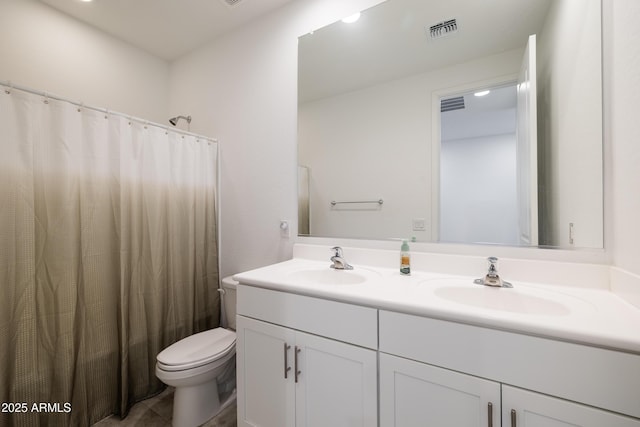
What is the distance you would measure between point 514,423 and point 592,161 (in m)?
0.97

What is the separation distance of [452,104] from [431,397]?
129 centimetres

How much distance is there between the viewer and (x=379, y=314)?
34.9 inches

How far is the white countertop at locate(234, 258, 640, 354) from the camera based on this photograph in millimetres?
645

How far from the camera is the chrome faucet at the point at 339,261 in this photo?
1.37 metres

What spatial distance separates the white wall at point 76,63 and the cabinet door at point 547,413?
244cm

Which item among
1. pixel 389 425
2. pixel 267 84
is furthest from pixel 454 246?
pixel 267 84

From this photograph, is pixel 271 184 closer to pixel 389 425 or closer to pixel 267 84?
pixel 267 84

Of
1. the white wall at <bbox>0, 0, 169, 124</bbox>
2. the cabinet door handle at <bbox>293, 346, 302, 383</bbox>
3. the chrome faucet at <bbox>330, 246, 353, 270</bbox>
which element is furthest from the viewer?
the white wall at <bbox>0, 0, 169, 124</bbox>

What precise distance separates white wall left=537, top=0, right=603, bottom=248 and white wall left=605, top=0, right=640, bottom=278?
0.11ft

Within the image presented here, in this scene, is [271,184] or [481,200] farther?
[271,184]

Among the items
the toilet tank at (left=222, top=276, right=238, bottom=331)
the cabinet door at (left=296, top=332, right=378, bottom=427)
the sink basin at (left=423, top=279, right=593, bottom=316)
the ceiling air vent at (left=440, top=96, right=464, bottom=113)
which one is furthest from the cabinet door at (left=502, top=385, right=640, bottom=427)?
the toilet tank at (left=222, top=276, right=238, bottom=331)

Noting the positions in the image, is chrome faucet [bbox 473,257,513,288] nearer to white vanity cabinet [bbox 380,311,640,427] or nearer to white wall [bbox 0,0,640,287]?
white wall [bbox 0,0,640,287]

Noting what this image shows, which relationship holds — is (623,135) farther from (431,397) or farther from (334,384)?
(334,384)

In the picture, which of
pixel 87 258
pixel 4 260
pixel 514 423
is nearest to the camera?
pixel 514 423
